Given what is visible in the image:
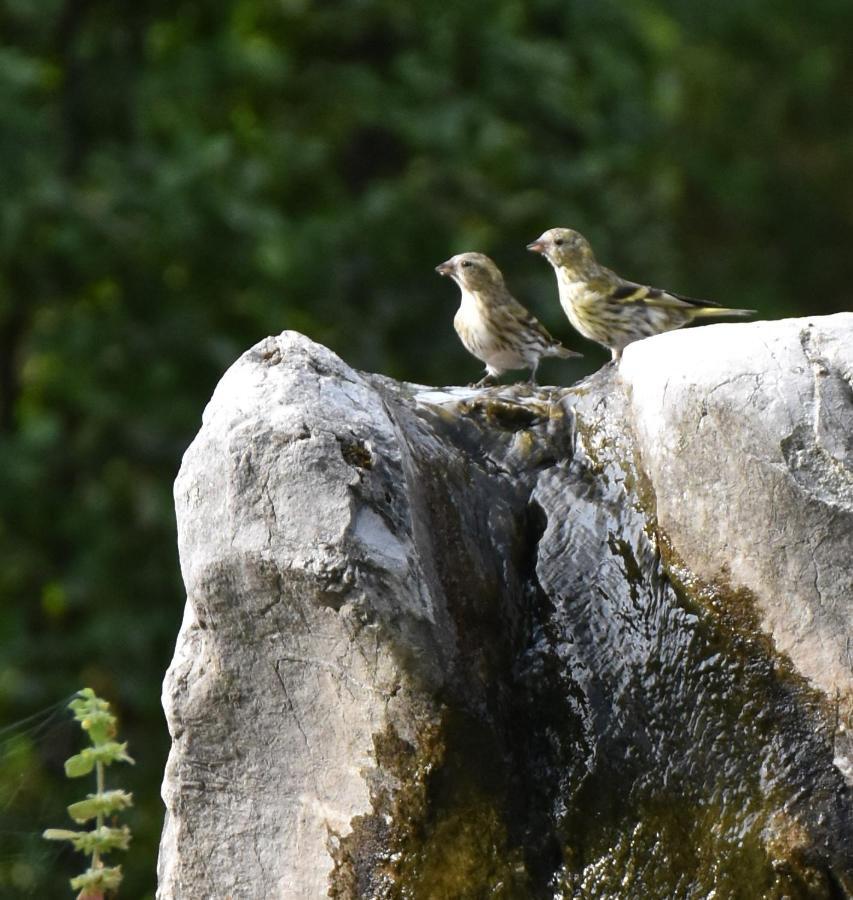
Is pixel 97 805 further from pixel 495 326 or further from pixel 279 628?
pixel 495 326

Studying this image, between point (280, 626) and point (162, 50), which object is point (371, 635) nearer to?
point (280, 626)

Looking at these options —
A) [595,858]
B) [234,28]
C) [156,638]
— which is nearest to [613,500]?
[595,858]

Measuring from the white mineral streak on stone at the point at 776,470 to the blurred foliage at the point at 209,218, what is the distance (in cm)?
624

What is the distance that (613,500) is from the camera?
476 cm

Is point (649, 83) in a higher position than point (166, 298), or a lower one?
higher

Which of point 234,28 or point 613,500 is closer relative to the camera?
point 613,500

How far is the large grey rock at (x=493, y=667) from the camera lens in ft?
13.5

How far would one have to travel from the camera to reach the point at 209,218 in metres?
11.0

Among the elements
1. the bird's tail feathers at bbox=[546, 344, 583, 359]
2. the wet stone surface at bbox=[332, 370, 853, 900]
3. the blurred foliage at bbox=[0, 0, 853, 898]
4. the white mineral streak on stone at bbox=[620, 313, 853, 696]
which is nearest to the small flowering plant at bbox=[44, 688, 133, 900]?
the wet stone surface at bbox=[332, 370, 853, 900]

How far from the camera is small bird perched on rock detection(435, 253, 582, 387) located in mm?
6566

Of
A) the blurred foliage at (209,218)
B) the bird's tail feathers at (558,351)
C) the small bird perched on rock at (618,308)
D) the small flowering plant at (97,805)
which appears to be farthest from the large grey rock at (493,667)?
the blurred foliage at (209,218)

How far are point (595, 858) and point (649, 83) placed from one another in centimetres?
1070

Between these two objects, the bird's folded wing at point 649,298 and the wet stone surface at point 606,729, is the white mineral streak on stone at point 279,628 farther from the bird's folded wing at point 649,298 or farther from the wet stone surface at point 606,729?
the bird's folded wing at point 649,298

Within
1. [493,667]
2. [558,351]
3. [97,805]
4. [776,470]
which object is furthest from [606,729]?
[558,351]
